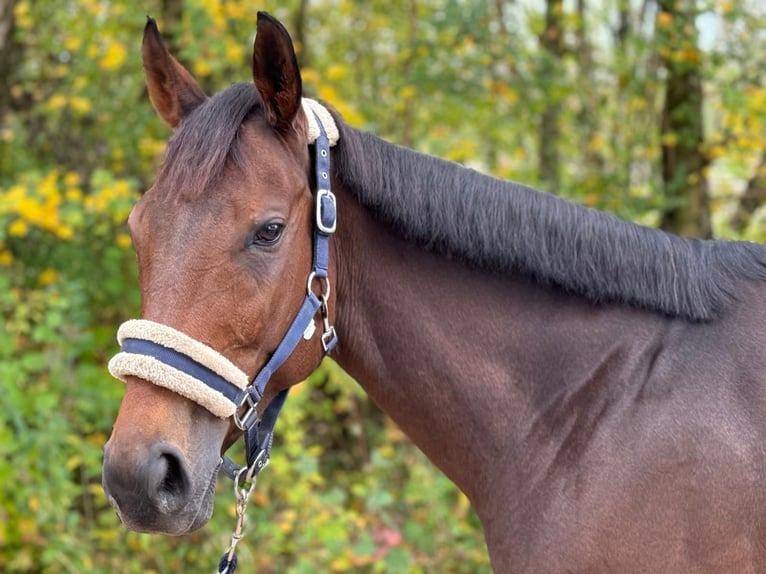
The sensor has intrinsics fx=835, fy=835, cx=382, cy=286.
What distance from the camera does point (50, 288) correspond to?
4.64m

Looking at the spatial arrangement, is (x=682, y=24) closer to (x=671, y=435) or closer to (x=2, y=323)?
(x=671, y=435)

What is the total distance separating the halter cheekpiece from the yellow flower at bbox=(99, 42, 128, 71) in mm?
3449

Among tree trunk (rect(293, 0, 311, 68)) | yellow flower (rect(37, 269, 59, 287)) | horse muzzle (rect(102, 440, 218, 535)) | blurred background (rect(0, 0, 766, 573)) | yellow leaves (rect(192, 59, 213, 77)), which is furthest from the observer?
tree trunk (rect(293, 0, 311, 68))

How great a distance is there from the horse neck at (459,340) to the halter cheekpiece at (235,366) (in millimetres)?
128

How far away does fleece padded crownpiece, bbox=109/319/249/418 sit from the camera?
184 cm

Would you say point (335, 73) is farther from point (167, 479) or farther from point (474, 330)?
point (167, 479)

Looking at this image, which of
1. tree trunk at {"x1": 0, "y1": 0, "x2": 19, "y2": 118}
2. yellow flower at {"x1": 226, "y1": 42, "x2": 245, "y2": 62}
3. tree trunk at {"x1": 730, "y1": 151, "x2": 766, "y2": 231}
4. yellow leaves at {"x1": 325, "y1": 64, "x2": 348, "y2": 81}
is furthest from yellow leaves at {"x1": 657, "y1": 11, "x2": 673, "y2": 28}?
tree trunk at {"x1": 0, "y1": 0, "x2": 19, "y2": 118}

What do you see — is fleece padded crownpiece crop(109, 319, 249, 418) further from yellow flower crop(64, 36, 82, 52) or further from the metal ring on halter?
yellow flower crop(64, 36, 82, 52)

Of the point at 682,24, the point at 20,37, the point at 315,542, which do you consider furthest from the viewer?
the point at 20,37

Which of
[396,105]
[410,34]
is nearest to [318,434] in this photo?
[396,105]

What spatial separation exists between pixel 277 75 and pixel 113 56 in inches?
143

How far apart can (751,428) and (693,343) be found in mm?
254

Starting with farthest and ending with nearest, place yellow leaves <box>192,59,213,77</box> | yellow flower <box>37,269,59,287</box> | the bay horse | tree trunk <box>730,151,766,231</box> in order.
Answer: tree trunk <box>730,151,766,231</box> → yellow flower <box>37,269,59,287</box> → yellow leaves <box>192,59,213,77</box> → the bay horse

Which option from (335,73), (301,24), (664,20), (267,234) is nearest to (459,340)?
(267,234)
